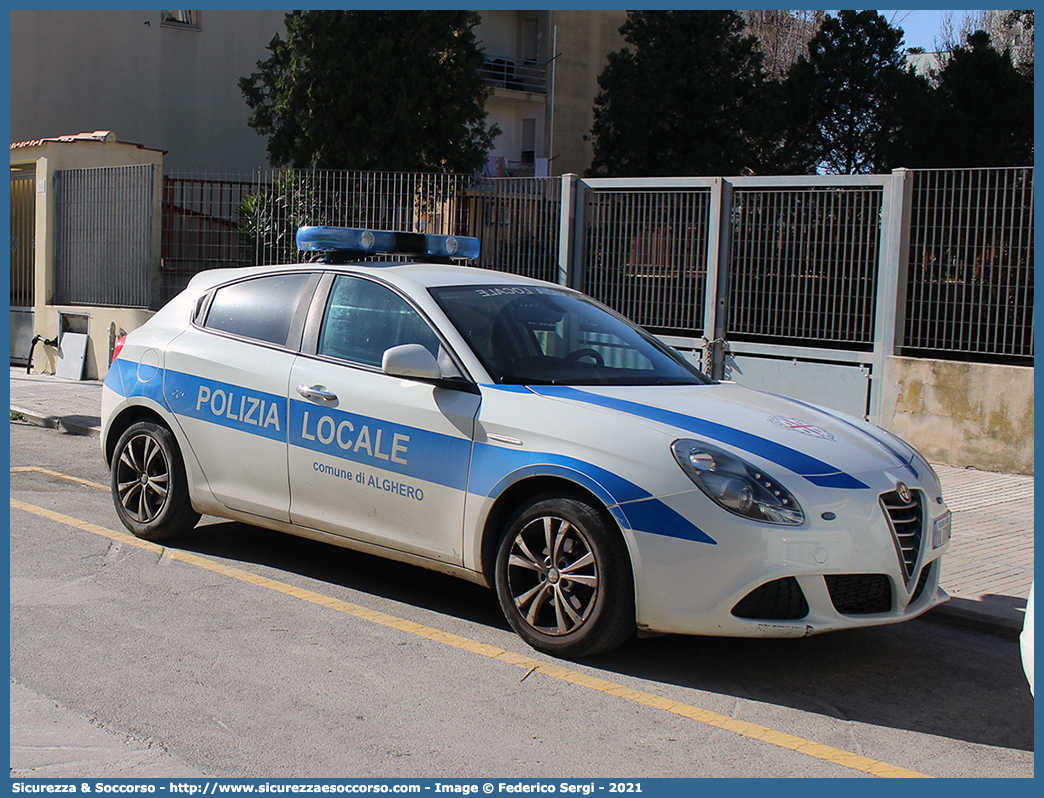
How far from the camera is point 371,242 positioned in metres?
6.27

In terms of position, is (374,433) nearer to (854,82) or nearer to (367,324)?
(367,324)

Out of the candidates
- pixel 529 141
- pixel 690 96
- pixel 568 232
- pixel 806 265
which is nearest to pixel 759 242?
pixel 806 265

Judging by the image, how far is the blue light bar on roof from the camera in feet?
20.4

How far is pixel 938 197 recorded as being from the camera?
10062 millimetres

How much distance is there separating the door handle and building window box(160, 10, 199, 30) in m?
23.1

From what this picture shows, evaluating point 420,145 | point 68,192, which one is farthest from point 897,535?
point 420,145

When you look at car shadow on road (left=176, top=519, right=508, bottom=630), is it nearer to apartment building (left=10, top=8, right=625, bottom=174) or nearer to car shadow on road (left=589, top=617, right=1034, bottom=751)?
car shadow on road (left=589, top=617, right=1034, bottom=751)

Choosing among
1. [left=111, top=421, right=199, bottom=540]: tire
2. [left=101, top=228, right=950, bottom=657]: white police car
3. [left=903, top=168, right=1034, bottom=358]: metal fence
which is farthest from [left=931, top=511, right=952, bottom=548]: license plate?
[left=903, top=168, right=1034, bottom=358]: metal fence

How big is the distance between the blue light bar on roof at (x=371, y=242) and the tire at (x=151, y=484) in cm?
132

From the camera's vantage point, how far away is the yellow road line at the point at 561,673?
3814 millimetres

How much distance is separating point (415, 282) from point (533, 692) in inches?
85.3

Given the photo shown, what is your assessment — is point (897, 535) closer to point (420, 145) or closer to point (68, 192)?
point (68, 192)

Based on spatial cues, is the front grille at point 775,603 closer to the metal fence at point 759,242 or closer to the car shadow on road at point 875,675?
the car shadow on road at point 875,675

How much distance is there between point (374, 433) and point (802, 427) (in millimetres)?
1909
